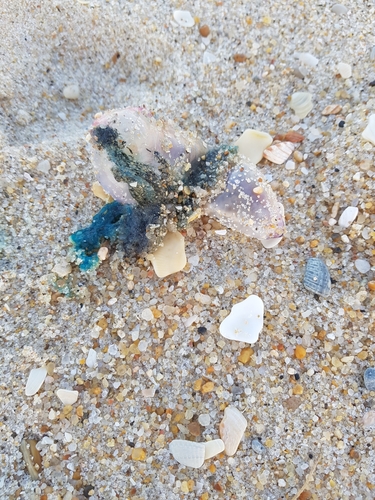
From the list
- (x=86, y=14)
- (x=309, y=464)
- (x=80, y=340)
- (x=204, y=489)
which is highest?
(x=86, y=14)

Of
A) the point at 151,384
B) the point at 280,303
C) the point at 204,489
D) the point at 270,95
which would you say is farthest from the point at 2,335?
the point at 270,95

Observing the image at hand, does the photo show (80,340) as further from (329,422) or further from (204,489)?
(329,422)

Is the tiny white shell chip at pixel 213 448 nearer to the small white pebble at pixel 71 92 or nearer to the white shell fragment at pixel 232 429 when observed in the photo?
the white shell fragment at pixel 232 429

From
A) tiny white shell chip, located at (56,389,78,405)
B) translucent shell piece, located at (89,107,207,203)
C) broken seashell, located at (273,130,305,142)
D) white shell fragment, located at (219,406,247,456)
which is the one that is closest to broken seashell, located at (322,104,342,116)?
broken seashell, located at (273,130,305,142)

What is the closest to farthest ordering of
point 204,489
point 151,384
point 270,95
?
point 204,489 → point 151,384 → point 270,95

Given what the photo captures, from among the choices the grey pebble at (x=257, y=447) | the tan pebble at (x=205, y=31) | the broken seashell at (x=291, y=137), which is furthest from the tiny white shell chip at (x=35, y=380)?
the tan pebble at (x=205, y=31)

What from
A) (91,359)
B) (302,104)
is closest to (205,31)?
(302,104)

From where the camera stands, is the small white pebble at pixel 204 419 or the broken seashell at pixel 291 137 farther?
the broken seashell at pixel 291 137

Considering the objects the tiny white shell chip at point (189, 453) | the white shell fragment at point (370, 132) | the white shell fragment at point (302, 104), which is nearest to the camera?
the tiny white shell chip at point (189, 453)
